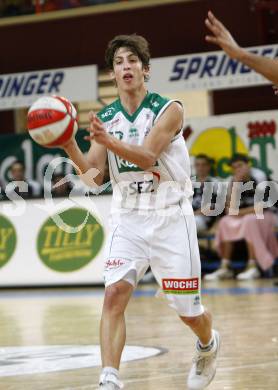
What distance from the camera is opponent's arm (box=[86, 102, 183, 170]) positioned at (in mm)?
5383

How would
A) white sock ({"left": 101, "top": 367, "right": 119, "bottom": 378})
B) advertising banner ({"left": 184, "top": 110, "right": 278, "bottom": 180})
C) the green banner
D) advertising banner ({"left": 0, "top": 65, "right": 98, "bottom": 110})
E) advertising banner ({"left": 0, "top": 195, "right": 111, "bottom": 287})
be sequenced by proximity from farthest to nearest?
the green banner, advertising banner ({"left": 0, "top": 65, "right": 98, "bottom": 110}), advertising banner ({"left": 184, "top": 110, "right": 278, "bottom": 180}), advertising banner ({"left": 0, "top": 195, "right": 111, "bottom": 287}), white sock ({"left": 101, "top": 367, "right": 119, "bottom": 378})

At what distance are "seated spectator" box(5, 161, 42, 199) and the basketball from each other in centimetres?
956

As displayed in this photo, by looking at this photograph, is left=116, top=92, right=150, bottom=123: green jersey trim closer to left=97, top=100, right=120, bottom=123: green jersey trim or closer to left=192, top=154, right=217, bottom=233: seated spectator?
left=97, top=100, right=120, bottom=123: green jersey trim

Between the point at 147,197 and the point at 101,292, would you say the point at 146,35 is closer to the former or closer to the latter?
the point at 101,292

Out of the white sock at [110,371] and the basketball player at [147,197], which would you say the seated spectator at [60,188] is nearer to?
the basketball player at [147,197]

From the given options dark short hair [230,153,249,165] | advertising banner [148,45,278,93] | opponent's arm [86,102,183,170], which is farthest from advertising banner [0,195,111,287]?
opponent's arm [86,102,183,170]

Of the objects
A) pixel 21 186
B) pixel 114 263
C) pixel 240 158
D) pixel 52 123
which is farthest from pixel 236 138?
pixel 52 123

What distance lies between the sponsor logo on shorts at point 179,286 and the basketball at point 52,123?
1107mm

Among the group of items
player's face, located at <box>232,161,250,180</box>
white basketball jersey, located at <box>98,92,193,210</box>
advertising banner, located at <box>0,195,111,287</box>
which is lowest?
advertising banner, located at <box>0,195,111,287</box>

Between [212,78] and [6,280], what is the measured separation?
15.4 feet

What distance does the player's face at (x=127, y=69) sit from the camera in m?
6.04

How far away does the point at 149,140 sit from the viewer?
580cm

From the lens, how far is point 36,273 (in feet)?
48.5

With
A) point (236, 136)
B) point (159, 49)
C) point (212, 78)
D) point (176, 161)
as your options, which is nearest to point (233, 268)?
point (236, 136)
